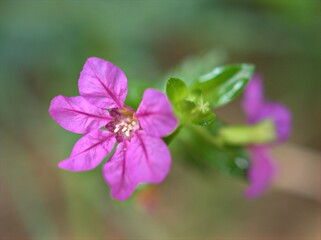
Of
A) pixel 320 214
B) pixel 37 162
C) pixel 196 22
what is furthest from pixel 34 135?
pixel 320 214

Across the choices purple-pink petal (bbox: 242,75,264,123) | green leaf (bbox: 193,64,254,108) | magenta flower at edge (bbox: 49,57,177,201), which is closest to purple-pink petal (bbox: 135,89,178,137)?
magenta flower at edge (bbox: 49,57,177,201)

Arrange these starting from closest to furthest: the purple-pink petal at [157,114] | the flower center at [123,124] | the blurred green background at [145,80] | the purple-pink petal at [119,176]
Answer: the purple-pink petal at [157,114] → the purple-pink petal at [119,176] → the flower center at [123,124] → the blurred green background at [145,80]

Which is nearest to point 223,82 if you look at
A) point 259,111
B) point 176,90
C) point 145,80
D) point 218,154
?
point 176,90

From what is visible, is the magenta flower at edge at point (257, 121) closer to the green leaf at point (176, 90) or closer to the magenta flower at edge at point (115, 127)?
the green leaf at point (176, 90)

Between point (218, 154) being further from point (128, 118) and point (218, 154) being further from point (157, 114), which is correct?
point (157, 114)

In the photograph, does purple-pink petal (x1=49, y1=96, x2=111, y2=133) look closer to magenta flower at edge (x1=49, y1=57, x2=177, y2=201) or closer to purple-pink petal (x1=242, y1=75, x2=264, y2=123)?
magenta flower at edge (x1=49, y1=57, x2=177, y2=201)

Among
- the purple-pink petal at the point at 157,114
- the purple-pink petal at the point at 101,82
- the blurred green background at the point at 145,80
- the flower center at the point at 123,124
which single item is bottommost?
the blurred green background at the point at 145,80

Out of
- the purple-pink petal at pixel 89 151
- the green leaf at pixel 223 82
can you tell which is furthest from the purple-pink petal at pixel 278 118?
the purple-pink petal at pixel 89 151
